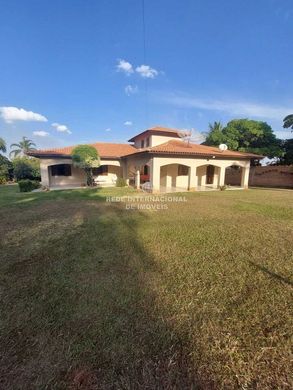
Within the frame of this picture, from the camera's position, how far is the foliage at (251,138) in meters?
23.3

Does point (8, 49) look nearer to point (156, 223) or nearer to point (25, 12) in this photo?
point (25, 12)

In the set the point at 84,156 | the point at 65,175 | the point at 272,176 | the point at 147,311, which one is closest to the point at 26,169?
the point at 65,175

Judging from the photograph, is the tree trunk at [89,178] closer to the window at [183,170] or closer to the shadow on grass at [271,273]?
the window at [183,170]

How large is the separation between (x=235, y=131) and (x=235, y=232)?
22101 millimetres

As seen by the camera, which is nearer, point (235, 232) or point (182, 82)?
point (235, 232)

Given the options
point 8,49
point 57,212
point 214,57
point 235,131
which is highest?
point 214,57

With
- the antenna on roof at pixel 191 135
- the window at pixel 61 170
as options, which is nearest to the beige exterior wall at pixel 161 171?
the window at pixel 61 170

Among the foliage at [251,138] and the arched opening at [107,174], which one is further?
the foliage at [251,138]

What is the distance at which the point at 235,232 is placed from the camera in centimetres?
626

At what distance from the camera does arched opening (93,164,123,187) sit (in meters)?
22.4

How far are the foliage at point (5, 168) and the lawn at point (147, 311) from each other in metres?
27.8

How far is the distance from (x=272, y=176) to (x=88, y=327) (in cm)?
2453

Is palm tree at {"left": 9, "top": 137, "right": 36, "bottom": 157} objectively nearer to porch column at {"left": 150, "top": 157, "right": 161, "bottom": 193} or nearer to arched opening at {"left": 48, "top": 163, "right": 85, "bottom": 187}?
arched opening at {"left": 48, "top": 163, "right": 85, "bottom": 187}

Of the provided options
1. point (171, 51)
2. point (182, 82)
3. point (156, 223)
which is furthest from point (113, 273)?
point (182, 82)
